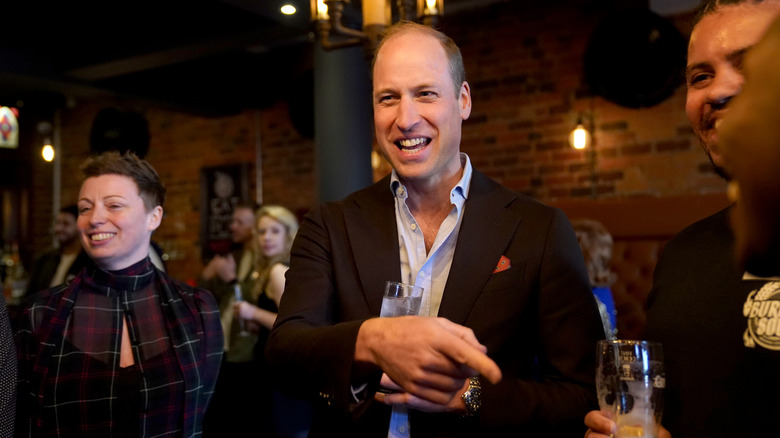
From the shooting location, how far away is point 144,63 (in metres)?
5.78

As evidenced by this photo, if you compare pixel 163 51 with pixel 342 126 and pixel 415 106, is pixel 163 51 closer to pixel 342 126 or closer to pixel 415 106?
pixel 342 126

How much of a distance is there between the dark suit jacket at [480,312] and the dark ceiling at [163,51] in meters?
3.48

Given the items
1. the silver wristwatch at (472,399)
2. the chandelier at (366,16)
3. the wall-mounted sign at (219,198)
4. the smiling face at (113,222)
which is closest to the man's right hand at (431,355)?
the silver wristwatch at (472,399)

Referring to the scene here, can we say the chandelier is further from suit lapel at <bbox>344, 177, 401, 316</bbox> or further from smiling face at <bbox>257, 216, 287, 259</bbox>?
smiling face at <bbox>257, 216, 287, 259</bbox>

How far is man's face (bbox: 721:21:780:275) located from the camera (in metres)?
0.46

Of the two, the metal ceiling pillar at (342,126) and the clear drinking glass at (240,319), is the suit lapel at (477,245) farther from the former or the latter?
the metal ceiling pillar at (342,126)

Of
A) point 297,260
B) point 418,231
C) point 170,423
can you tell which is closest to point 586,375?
point 418,231

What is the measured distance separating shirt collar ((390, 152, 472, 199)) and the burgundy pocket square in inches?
7.1

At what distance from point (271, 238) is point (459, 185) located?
2658 mm

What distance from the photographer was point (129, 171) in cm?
208

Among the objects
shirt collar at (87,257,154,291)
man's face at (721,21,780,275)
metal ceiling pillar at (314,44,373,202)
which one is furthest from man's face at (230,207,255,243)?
man's face at (721,21,780,275)

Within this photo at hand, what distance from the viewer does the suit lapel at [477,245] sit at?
1217 mm

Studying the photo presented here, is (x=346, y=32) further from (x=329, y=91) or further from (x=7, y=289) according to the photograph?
(x=7, y=289)

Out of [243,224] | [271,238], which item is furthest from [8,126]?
[271,238]
